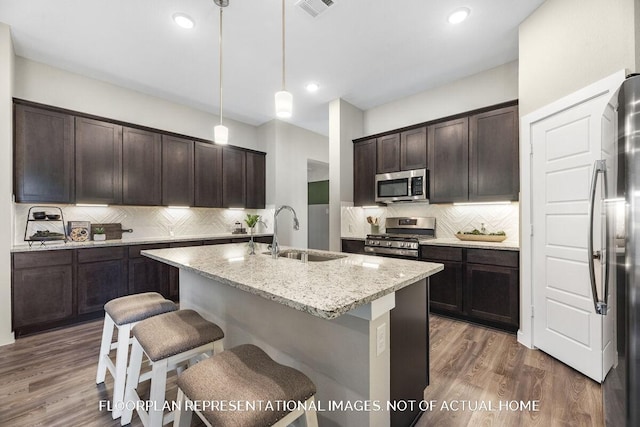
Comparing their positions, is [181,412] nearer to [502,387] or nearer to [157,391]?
[157,391]

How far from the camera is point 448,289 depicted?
3180 millimetres

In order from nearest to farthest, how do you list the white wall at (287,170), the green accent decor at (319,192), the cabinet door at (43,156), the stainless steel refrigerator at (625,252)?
the stainless steel refrigerator at (625,252), the cabinet door at (43,156), the white wall at (287,170), the green accent decor at (319,192)

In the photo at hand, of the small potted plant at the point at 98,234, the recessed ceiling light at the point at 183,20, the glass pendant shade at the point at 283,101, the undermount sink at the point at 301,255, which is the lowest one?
the undermount sink at the point at 301,255

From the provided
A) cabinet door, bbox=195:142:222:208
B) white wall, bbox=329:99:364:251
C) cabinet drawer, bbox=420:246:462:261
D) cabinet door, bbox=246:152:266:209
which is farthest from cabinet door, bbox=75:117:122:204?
cabinet drawer, bbox=420:246:462:261

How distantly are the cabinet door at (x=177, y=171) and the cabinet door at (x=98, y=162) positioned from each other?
0.55 meters

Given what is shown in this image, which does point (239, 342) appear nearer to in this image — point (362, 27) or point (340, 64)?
point (362, 27)

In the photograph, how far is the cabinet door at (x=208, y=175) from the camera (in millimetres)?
4336

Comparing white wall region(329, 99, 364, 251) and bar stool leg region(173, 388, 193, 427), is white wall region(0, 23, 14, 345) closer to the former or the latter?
bar stool leg region(173, 388, 193, 427)

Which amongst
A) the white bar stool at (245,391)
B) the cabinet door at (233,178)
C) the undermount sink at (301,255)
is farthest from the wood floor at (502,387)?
the cabinet door at (233,178)

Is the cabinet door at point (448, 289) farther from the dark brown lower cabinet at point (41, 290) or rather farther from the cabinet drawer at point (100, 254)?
the dark brown lower cabinet at point (41, 290)

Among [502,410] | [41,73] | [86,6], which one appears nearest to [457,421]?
[502,410]

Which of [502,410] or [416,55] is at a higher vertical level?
[416,55]

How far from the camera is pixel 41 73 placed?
3160mm

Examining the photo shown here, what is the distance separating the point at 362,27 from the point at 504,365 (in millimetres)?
3333
